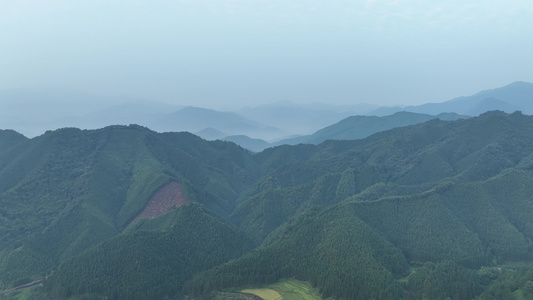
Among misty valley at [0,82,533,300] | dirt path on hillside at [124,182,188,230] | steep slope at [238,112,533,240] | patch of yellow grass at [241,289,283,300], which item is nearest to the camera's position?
patch of yellow grass at [241,289,283,300]

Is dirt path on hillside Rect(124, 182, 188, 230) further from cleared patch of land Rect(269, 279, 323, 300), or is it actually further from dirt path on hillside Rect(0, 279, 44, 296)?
cleared patch of land Rect(269, 279, 323, 300)

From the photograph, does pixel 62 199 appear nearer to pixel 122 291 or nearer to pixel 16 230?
pixel 16 230

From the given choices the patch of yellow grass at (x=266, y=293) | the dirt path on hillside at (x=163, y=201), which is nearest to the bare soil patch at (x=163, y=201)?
the dirt path on hillside at (x=163, y=201)

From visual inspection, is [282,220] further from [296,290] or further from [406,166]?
[406,166]

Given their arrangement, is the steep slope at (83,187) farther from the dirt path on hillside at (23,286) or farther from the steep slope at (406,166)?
the steep slope at (406,166)

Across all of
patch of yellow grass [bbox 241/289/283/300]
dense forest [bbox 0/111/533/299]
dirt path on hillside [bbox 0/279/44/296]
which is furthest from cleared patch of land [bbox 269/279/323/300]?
dirt path on hillside [bbox 0/279/44/296]

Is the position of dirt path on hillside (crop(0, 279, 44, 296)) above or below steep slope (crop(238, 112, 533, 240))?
below

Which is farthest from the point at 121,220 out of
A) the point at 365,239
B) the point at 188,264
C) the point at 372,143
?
the point at 372,143

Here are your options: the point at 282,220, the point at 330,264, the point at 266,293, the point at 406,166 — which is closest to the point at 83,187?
the point at 282,220
